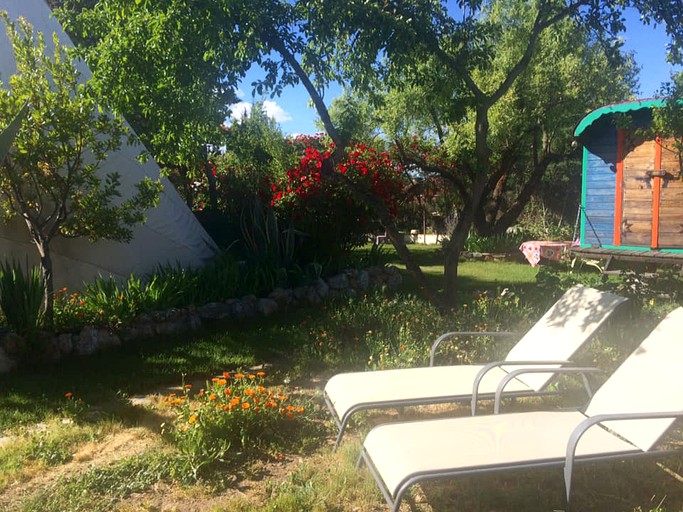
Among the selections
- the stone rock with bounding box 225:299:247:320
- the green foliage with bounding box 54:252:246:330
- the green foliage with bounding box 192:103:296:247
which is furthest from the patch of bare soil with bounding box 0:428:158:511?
the green foliage with bounding box 192:103:296:247

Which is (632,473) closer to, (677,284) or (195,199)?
(677,284)

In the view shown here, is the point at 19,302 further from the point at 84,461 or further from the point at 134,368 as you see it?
the point at 84,461

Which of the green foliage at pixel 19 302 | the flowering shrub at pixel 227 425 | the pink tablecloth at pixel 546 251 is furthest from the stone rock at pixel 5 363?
the pink tablecloth at pixel 546 251

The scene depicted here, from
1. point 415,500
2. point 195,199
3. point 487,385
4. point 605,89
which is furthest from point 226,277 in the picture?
point 605,89

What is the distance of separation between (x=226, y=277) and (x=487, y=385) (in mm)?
4539

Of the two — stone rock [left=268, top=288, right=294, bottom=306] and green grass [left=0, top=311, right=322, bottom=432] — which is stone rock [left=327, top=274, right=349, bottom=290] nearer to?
stone rock [left=268, top=288, right=294, bottom=306]

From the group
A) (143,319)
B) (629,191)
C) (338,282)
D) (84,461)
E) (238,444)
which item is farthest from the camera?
(629,191)

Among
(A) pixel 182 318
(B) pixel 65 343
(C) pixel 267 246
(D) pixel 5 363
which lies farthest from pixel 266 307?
(D) pixel 5 363

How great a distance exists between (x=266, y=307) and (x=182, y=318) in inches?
48.5

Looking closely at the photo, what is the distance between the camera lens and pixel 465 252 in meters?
16.5

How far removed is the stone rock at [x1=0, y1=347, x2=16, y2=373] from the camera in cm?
539

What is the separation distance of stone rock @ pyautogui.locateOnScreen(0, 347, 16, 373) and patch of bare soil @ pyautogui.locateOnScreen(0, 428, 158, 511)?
6.55 feet

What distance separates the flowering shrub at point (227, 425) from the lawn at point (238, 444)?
2cm

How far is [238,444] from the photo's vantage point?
3846 millimetres
